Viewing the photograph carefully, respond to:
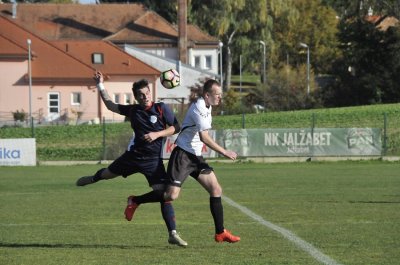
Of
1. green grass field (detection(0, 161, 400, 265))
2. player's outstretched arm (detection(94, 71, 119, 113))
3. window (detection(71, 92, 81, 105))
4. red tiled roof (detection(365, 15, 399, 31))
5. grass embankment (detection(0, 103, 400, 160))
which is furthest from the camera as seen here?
red tiled roof (detection(365, 15, 399, 31))

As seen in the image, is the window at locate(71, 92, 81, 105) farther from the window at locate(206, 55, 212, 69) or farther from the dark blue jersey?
the dark blue jersey

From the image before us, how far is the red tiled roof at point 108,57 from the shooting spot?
2859 inches

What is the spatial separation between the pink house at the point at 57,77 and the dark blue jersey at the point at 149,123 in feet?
176

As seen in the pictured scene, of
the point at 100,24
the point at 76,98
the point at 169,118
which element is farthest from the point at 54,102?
the point at 169,118

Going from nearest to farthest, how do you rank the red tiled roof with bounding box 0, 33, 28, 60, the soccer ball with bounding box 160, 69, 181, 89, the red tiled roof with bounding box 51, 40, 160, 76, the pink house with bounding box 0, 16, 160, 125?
1. the soccer ball with bounding box 160, 69, 181, 89
2. the red tiled roof with bounding box 0, 33, 28, 60
3. the pink house with bounding box 0, 16, 160, 125
4. the red tiled roof with bounding box 51, 40, 160, 76

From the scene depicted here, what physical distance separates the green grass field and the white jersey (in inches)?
45.7

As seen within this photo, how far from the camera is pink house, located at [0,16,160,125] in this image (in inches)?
2675

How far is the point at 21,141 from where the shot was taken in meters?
37.2

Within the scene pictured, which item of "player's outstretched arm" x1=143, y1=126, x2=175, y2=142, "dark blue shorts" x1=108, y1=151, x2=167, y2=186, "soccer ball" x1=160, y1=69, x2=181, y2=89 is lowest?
"dark blue shorts" x1=108, y1=151, x2=167, y2=186

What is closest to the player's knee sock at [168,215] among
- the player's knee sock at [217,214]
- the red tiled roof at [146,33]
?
the player's knee sock at [217,214]

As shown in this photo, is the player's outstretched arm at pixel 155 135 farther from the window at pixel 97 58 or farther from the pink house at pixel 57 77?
the window at pixel 97 58

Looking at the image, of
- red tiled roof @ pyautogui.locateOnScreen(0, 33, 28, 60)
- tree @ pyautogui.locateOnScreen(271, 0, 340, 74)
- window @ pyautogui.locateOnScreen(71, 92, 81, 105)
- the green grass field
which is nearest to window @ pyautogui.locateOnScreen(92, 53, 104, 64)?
window @ pyautogui.locateOnScreen(71, 92, 81, 105)

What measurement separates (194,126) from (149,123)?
53cm

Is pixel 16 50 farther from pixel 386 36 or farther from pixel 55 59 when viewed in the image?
pixel 386 36
